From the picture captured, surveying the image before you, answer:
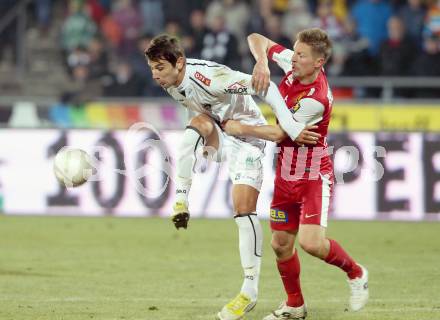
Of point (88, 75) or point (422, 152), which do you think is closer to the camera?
point (422, 152)

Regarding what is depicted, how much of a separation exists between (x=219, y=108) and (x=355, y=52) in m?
10.4

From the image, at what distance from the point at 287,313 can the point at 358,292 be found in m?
0.54

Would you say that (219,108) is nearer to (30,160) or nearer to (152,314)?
(152,314)

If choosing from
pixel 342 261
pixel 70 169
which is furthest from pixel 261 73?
pixel 70 169

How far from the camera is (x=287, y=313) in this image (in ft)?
25.0

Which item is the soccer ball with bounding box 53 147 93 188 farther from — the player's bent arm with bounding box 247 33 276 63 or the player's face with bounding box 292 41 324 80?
the player's face with bounding box 292 41 324 80

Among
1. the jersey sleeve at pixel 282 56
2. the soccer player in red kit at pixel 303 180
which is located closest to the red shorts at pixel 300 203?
the soccer player in red kit at pixel 303 180

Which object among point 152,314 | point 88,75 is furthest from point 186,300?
point 88,75

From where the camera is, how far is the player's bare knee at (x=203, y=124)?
25.1ft

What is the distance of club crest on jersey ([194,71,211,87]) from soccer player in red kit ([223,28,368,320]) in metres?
0.36

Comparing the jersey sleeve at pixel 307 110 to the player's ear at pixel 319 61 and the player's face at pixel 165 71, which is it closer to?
the player's ear at pixel 319 61

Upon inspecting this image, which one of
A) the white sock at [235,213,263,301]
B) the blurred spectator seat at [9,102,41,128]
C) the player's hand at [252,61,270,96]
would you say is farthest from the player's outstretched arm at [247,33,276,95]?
the blurred spectator seat at [9,102,41,128]

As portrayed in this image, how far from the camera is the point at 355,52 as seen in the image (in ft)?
58.4

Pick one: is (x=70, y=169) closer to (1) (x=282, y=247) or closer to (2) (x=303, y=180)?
(1) (x=282, y=247)
